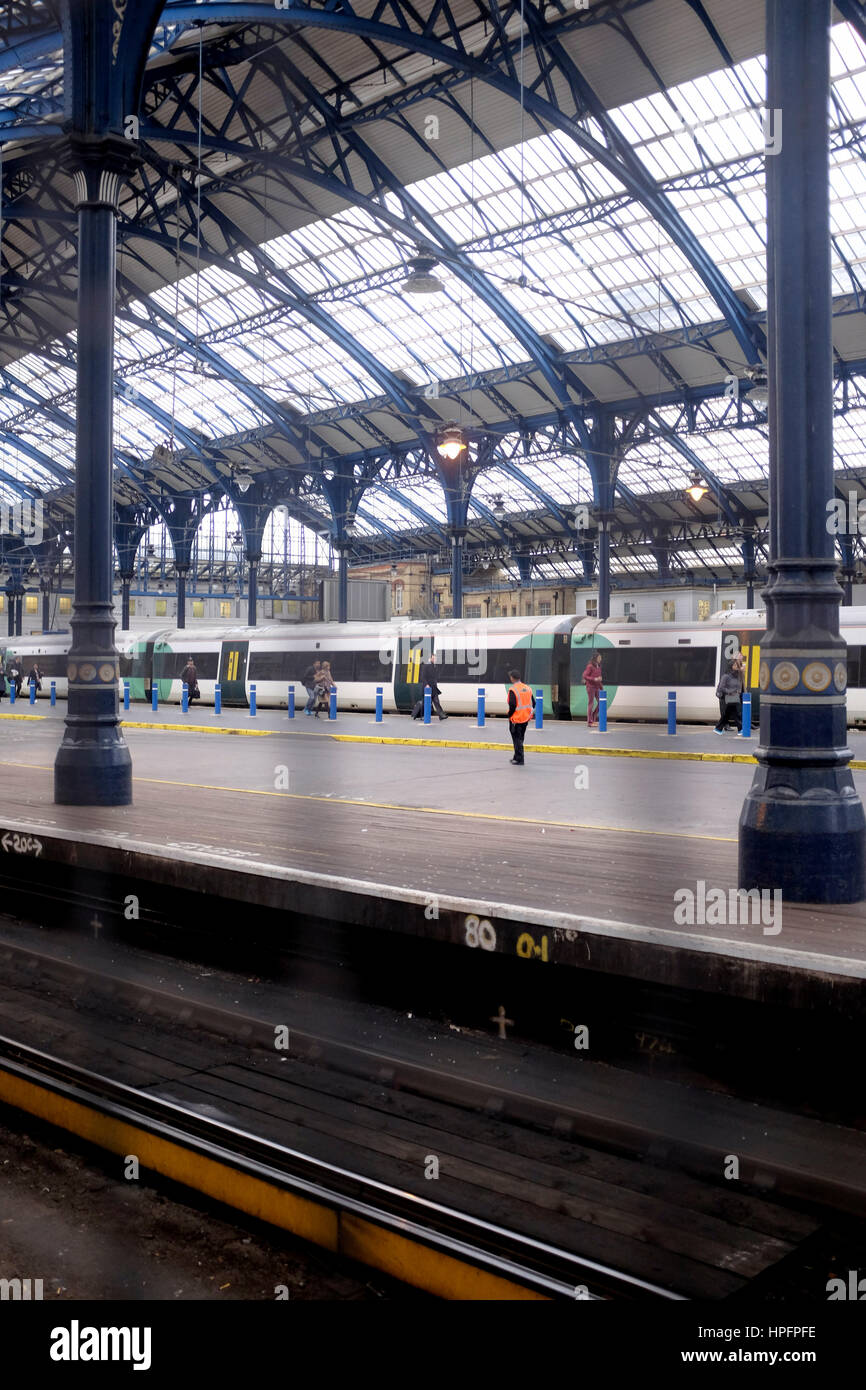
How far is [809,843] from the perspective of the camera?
5.89 m

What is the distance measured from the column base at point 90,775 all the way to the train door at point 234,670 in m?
29.8

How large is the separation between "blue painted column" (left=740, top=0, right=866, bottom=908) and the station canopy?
56.6 ft

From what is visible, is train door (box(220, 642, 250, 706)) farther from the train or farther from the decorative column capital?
the decorative column capital

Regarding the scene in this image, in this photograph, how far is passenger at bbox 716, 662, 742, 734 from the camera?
23.7 meters

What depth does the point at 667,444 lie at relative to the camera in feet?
152

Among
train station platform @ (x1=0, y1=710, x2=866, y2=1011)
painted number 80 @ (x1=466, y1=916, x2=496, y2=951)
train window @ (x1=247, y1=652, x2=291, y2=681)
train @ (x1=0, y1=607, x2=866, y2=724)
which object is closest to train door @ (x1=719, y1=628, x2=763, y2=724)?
train @ (x1=0, y1=607, x2=866, y2=724)

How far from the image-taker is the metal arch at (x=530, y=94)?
20.2 m

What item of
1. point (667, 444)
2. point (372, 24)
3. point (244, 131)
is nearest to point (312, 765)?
point (372, 24)

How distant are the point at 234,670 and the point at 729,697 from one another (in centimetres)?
2107

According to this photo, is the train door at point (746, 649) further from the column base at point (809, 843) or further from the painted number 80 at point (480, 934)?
the painted number 80 at point (480, 934)

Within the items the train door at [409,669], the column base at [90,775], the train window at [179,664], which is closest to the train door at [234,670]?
the train window at [179,664]

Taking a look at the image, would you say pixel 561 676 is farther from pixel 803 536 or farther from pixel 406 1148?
pixel 406 1148

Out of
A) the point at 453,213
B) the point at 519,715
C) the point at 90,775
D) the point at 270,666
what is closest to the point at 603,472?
the point at 453,213
